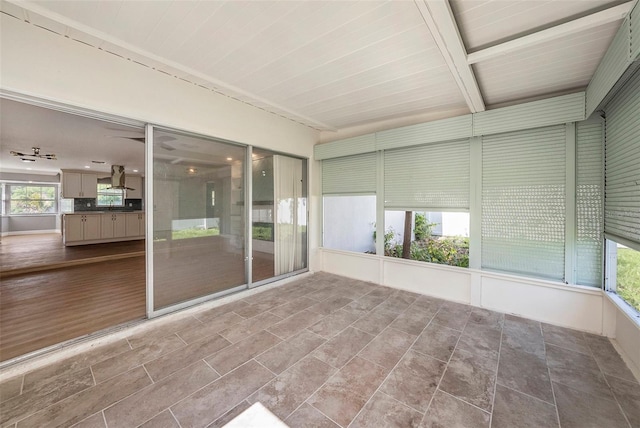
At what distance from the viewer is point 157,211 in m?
2.71

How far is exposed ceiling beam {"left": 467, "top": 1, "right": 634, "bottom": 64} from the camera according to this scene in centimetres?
160

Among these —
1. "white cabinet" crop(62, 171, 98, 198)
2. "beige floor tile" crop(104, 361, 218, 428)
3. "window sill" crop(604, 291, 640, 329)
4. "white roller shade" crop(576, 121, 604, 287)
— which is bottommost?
"beige floor tile" crop(104, 361, 218, 428)

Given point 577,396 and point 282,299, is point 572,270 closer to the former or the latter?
point 577,396

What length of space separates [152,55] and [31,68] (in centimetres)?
86

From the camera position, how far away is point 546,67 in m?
2.30

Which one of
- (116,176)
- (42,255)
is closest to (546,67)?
(42,255)

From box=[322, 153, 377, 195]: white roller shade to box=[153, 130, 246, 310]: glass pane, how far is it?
1714 millimetres

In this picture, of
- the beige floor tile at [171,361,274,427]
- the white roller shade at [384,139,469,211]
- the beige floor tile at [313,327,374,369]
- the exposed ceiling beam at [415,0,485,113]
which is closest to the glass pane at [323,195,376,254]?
the white roller shade at [384,139,469,211]

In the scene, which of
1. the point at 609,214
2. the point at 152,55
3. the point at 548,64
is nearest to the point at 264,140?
the point at 152,55

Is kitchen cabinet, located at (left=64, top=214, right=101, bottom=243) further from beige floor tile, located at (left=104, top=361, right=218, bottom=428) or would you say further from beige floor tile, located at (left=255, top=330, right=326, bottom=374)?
beige floor tile, located at (left=255, top=330, right=326, bottom=374)

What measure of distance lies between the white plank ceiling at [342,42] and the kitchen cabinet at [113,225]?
732cm

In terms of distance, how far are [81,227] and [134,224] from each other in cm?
129

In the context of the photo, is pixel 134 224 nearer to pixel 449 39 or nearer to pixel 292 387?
pixel 292 387

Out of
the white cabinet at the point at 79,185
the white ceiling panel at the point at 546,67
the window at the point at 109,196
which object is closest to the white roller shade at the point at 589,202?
the white ceiling panel at the point at 546,67
